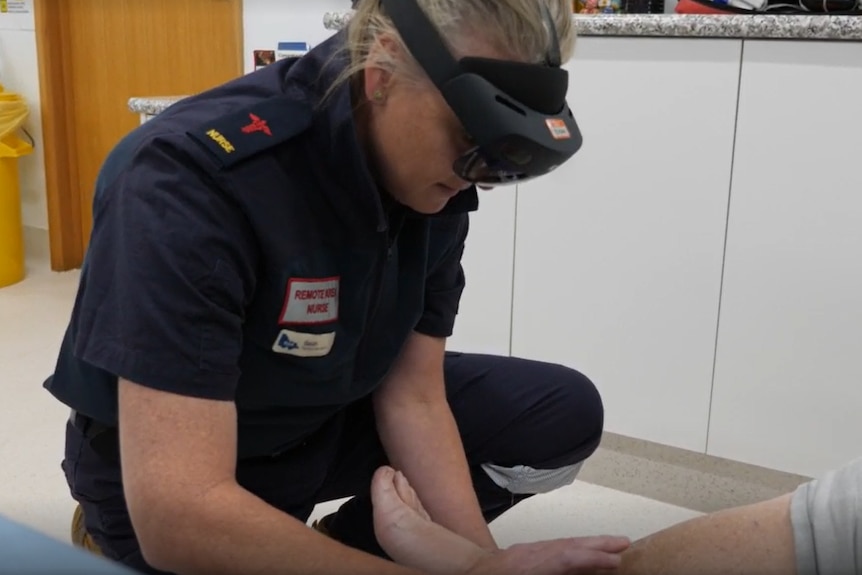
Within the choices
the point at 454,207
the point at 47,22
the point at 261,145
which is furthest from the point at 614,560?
the point at 47,22

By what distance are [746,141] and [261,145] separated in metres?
1.09

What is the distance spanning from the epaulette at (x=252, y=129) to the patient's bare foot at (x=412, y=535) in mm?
486

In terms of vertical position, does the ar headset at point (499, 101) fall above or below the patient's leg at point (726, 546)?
above

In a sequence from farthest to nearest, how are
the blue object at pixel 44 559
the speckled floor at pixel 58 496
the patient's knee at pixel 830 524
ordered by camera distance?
1. the speckled floor at pixel 58 496
2. the patient's knee at pixel 830 524
3. the blue object at pixel 44 559

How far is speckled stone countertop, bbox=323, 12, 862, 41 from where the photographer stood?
5.44ft

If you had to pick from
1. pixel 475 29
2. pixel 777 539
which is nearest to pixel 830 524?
pixel 777 539

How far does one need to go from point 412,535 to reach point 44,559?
0.87 meters

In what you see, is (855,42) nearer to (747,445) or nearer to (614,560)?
(747,445)

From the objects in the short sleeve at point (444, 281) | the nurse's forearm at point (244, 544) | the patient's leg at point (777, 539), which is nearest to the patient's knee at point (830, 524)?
the patient's leg at point (777, 539)

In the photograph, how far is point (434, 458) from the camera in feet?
4.44

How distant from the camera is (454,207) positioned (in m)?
1.16

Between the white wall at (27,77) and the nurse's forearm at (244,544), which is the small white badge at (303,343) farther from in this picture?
the white wall at (27,77)

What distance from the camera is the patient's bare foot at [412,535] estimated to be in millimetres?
1129

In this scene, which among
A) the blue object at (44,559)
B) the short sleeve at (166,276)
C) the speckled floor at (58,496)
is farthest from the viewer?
the speckled floor at (58,496)
